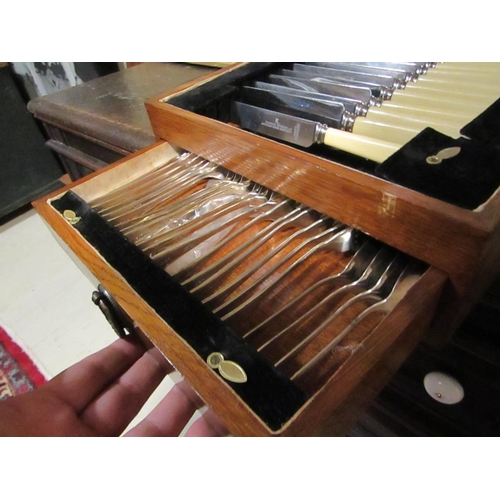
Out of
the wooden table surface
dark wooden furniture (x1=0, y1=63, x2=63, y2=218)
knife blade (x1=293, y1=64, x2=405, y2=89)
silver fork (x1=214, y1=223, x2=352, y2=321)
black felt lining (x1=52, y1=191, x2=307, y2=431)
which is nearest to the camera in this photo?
black felt lining (x1=52, y1=191, x2=307, y2=431)

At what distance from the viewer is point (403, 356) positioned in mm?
361

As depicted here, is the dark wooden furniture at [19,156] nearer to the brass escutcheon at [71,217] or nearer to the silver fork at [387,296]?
the brass escutcheon at [71,217]

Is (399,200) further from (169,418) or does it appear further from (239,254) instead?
(169,418)

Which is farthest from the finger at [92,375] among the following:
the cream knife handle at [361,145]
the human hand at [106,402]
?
the cream knife handle at [361,145]

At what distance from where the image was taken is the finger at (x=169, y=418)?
55 cm

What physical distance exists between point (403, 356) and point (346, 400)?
11 cm

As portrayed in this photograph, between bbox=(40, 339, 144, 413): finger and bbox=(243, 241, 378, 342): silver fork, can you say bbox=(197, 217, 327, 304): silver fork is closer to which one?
bbox=(243, 241, 378, 342): silver fork

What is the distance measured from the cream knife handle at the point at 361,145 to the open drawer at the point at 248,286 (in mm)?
96

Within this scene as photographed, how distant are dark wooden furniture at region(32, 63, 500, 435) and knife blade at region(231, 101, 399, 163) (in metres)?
0.09

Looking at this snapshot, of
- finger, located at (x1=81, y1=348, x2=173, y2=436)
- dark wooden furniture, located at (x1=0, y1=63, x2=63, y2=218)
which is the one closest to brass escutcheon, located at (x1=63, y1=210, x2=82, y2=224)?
finger, located at (x1=81, y1=348, x2=173, y2=436)

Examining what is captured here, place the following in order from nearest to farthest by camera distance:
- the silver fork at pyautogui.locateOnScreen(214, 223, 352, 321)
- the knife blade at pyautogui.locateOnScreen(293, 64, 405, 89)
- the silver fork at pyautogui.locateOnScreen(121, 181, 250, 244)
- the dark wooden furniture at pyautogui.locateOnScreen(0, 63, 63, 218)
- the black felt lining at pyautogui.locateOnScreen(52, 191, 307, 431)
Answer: the black felt lining at pyautogui.locateOnScreen(52, 191, 307, 431) < the silver fork at pyautogui.locateOnScreen(214, 223, 352, 321) < the silver fork at pyautogui.locateOnScreen(121, 181, 250, 244) < the knife blade at pyautogui.locateOnScreen(293, 64, 405, 89) < the dark wooden furniture at pyautogui.locateOnScreen(0, 63, 63, 218)

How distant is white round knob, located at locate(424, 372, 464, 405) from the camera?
20.4 inches

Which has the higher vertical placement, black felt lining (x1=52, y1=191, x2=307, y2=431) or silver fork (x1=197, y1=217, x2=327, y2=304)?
black felt lining (x1=52, y1=191, x2=307, y2=431)

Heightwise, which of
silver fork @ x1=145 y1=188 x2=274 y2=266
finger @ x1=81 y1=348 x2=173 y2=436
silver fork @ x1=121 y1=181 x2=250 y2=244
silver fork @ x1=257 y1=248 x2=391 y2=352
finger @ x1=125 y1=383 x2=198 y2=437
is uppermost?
silver fork @ x1=121 y1=181 x2=250 y2=244
